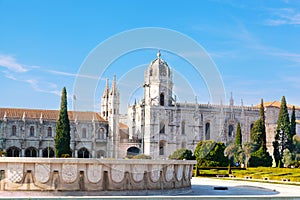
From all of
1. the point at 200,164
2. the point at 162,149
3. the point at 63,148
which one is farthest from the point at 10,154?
the point at 200,164

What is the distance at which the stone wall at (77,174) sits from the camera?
11.4 m

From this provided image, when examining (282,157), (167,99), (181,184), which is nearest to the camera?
(181,184)

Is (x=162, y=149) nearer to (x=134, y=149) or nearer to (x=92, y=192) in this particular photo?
(x=134, y=149)

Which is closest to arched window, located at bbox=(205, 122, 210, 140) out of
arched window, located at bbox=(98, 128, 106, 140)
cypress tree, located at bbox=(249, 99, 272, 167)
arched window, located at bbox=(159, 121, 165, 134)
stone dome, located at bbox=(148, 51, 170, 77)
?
arched window, located at bbox=(159, 121, 165, 134)

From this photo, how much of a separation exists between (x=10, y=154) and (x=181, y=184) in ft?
111

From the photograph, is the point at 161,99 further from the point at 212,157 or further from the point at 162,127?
the point at 212,157

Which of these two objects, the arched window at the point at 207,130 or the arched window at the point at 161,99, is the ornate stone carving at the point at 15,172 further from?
the arched window at the point at 207,130

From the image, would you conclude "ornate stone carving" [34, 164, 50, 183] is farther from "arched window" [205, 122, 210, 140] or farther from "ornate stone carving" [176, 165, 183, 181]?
"arched window" [205, 122, 210, 140]

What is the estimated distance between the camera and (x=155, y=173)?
12469mm

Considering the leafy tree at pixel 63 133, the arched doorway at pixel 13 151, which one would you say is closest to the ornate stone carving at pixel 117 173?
the leafy tree at pixel 63 133

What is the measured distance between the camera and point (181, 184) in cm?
1340

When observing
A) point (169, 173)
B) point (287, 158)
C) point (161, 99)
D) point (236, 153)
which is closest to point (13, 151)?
point (161, 99)

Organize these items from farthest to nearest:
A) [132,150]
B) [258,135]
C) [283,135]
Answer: [283,135] → [258,135] → [132,150]

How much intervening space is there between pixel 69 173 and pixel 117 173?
45.6 inches
